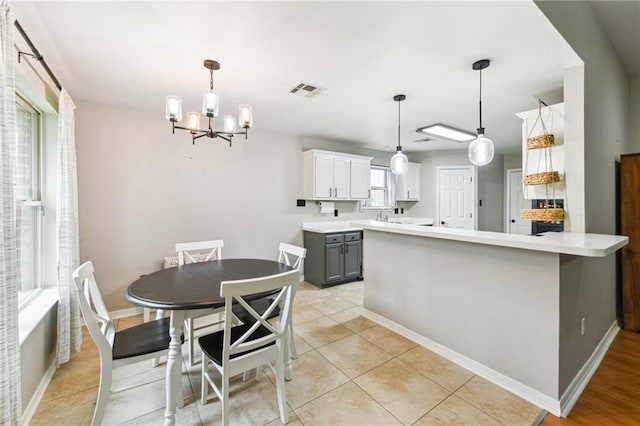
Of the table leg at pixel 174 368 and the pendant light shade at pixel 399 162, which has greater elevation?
the pendant light shade at pixel 399 162

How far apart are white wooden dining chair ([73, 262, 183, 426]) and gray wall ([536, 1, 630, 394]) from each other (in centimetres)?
263

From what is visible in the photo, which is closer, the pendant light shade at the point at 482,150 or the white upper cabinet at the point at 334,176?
the pendant light shade at the point at 482,150

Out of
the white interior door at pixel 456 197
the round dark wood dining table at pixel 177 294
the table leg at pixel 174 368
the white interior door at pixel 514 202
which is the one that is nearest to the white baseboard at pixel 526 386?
the round dark wood dining table at pixel 177 294

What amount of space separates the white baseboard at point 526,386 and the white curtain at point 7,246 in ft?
8.96

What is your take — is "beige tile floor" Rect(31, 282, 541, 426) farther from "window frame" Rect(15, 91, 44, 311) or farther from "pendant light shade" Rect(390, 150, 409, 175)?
"pendant light shade" Rect(390, 150, 409, 175)

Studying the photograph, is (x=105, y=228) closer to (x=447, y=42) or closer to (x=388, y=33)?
(x=388, y=33)

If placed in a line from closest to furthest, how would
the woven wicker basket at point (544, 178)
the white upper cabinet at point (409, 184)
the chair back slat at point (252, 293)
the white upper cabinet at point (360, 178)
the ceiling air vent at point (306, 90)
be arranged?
the chair back slat at point (252, 293) → the woven wicker basket at point (544, 178) → the ceiling air vent at point (306, 90) → the white upper cabinet at point (360, 178) → the white upper cabinet at point (409, 184)

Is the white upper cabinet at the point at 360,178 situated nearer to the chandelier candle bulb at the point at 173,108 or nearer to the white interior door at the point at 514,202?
the chandelier candle bulb at the point at 173,108

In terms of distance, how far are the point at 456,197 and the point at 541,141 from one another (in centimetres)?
403

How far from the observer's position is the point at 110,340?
1.73 meters

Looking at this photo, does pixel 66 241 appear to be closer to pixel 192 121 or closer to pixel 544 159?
pixel 192 121

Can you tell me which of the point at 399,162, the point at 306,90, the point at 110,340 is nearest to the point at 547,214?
the point at 399,162

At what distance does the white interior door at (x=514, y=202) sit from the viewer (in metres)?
6.36

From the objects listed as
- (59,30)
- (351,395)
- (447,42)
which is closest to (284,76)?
(447,42)
